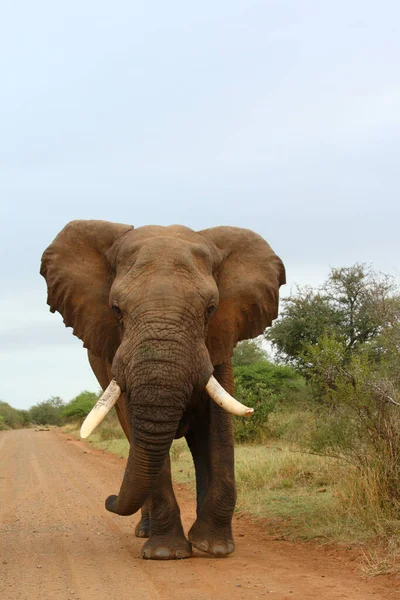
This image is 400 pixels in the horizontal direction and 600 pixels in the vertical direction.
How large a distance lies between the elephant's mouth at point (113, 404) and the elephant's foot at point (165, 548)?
1.30 meters

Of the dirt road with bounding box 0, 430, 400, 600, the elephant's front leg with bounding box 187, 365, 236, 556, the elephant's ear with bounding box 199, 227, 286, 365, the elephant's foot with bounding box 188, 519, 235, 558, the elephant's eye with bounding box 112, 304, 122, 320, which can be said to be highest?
the elephant's ear with bounding box 199, 227, 286, 365

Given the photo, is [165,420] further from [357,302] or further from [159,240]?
[357,302]

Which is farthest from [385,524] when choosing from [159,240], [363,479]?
[159,240]

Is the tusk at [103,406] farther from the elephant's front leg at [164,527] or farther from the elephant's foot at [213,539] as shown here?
the elephant's foot at [213,539]

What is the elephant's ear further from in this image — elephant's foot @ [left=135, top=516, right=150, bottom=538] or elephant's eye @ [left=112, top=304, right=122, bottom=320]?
elephant's foot @ [left=135, top=516, right=150, bottom=538]

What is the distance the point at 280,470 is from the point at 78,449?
40.8 feet

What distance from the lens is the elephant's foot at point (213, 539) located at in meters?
7.45

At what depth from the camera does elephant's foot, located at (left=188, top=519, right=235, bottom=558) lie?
7.45m

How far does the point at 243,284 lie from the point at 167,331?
5.98 feet

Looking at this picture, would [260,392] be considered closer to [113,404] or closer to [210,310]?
[210,310]

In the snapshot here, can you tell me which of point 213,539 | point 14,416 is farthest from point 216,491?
point 14,416

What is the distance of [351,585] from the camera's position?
20.3ft

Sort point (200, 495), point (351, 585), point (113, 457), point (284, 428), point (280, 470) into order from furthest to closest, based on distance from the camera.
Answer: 1. point (113, 457)
2. point (284, 428)
3. point (280, 470)
4. point (200, 495)
5. point (351, 585)

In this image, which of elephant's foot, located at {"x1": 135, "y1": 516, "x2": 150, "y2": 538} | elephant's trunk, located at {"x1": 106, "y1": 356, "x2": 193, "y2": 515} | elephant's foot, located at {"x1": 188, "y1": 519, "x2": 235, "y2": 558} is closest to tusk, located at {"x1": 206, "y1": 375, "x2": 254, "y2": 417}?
elephant's trunk, located at {"x1": 106, "y1": 356, "x2": 193, "y2": 515}
